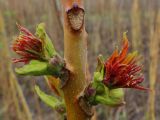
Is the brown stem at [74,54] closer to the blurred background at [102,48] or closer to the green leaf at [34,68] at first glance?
the green leaf at [34,68]

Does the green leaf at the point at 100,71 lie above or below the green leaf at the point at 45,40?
below

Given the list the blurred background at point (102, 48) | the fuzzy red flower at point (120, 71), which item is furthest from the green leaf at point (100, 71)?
the blurred background at point (102, 48)

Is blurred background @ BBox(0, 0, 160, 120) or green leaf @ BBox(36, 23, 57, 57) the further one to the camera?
blurred background @ BBox(0, 0, 160, 120)

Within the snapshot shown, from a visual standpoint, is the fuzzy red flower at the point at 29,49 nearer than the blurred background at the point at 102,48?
Yes

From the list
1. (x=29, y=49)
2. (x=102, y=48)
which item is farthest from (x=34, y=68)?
(x=102, y=48)

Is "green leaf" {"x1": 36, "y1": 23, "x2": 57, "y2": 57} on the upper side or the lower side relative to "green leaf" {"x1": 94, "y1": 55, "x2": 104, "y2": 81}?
upper

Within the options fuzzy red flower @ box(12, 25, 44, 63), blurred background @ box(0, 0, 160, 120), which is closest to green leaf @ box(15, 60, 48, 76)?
fuzzy red flower @ box(12, 25, 44, 63)

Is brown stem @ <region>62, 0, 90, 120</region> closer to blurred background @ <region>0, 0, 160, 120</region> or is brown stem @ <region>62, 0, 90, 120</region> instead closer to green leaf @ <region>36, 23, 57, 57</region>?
green leaf @ <region>36, 23, 57, 57</region>
